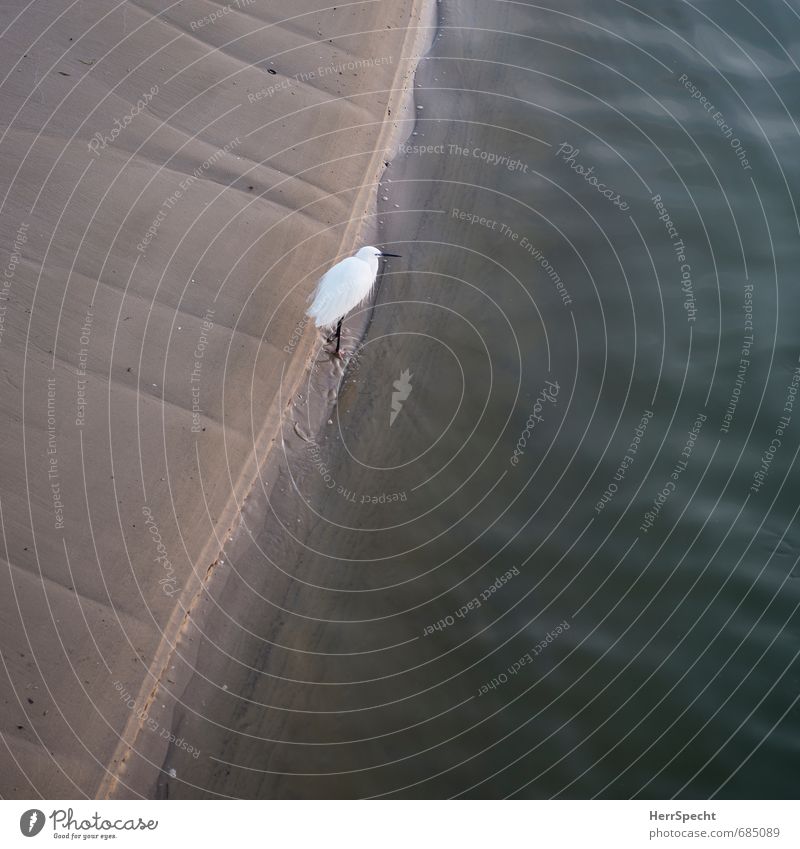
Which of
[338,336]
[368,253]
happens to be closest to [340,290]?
[368,253]

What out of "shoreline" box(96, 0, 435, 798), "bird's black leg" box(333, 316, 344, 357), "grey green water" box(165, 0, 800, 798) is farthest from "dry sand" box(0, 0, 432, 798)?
"grey green water" box(165, 0, 800, 798)

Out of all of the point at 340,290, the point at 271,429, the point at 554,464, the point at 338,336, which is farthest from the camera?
the point at 338,336

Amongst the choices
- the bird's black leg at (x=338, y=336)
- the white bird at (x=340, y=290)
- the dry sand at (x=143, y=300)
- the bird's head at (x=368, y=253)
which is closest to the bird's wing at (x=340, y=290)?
the white bird at (x=340, y=290)

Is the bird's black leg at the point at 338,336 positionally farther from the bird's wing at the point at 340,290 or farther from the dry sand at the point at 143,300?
the bird's wing at the point at 340,290

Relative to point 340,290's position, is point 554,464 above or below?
below

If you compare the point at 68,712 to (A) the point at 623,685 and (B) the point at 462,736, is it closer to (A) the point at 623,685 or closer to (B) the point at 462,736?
(B) the point at 462,736

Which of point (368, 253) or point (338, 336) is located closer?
point (368, 253)

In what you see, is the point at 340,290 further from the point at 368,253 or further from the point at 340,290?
the point at 368,253
